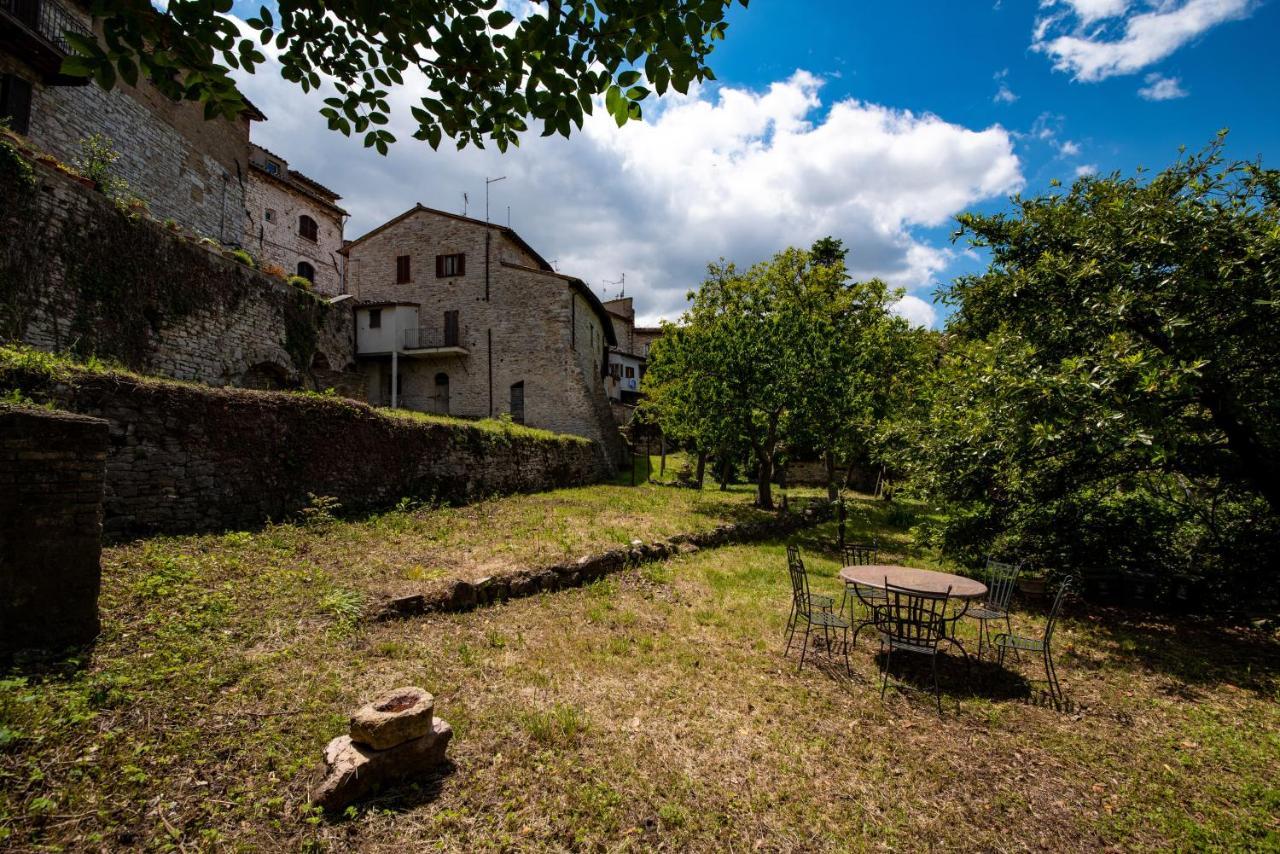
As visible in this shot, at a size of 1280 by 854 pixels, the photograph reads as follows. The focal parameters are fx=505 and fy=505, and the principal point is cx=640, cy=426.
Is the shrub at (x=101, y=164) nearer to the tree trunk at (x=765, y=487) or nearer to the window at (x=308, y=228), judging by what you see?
the window at (x=308, y=228)

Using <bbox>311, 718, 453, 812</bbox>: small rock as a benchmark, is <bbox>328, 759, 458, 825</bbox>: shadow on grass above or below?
below

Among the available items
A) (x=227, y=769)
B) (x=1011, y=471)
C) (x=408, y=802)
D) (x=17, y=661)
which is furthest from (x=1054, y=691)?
(x=17, y=661)

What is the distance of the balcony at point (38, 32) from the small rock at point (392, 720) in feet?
57.4

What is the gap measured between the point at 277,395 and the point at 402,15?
8.96 m

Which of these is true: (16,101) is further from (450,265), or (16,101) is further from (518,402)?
(518,402)

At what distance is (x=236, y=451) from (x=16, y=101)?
13.3 m

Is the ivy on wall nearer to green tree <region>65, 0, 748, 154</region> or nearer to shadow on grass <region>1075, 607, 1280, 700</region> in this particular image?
green tree <region>65, 0, 748, 154</region>

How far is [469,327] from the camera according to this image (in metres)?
24.7

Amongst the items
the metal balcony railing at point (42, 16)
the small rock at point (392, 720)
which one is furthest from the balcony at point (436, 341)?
the small rock at point (392, 720)

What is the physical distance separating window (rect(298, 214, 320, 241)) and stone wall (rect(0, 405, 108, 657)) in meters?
27.1

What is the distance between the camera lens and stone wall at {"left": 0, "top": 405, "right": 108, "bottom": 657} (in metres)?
4.13

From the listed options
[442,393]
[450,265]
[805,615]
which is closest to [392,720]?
[805,615]

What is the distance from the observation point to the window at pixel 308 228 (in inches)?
1041

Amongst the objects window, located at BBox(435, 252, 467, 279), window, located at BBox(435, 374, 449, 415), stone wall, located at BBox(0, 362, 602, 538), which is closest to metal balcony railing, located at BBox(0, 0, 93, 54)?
stone wall, located at BBox(0, 362, 602, 538)
